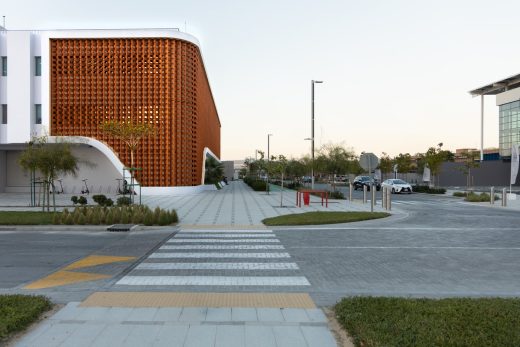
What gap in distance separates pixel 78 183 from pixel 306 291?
35.5 metres

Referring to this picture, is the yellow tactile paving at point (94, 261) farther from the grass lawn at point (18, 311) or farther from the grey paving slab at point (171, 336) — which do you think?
the grey paving slab at point (171, 336)

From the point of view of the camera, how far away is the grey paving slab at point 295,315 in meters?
5.51

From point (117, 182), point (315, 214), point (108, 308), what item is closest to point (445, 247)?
point (315, 214)

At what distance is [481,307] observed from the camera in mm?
5645

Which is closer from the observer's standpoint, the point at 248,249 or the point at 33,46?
the point at 248,249

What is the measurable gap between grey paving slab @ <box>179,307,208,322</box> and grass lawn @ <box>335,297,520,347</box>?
171 cm

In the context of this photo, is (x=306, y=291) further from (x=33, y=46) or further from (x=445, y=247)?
(x=33, y=46)

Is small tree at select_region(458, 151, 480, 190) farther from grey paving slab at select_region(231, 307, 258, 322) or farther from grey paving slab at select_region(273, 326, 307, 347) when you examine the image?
grey paving slab at select_region(273, 326, 307, 347)

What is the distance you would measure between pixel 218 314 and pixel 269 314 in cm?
65

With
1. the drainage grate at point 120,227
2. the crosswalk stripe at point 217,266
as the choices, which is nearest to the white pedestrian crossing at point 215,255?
the crosswalk stripe at point 217,266

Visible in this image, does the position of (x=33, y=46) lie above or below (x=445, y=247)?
above

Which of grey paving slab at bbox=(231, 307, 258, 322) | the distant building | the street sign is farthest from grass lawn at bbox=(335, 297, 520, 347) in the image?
the distant building

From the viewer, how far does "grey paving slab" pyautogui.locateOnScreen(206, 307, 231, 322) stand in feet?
18.0

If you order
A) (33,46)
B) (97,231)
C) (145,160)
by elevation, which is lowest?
(97,231)
